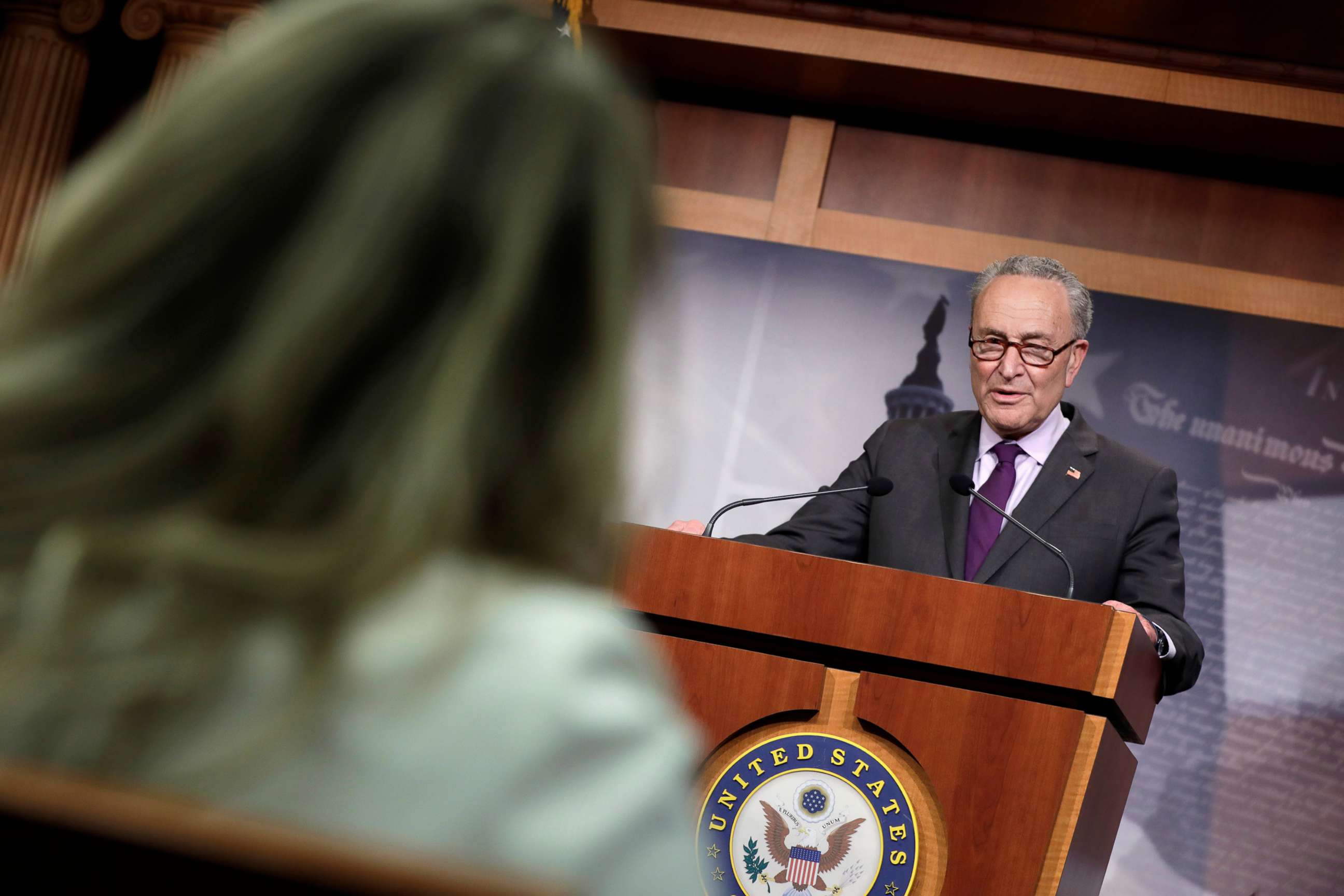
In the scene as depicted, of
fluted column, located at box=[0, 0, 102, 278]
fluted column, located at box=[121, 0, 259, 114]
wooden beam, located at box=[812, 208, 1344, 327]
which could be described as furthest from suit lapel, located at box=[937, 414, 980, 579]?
fluted column, located at box=[0, 0, 102, 278]

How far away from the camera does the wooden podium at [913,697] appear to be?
1.91 metres

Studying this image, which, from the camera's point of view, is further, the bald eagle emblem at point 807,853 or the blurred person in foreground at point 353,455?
the bald eagle emblem at point 807,853

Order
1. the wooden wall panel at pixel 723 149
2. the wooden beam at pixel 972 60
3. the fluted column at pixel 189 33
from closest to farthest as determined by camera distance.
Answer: the wooden beam at pixel 972 60
the fluted column at pixel 189 33
the wooden wall panel at pixel 723 149

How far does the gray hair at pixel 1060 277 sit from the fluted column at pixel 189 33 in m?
3.10

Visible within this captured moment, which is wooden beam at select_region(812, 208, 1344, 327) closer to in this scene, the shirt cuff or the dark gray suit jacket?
the dark gray suit jacket

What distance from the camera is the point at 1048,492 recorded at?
293 cm

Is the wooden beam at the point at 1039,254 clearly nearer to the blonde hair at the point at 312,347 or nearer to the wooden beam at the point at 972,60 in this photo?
the wooden beam at the point at 972,60

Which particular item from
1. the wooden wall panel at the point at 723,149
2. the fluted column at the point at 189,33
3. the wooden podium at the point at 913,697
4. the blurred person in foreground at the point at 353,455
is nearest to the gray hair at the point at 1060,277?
the wooden podium at the point at 913,697

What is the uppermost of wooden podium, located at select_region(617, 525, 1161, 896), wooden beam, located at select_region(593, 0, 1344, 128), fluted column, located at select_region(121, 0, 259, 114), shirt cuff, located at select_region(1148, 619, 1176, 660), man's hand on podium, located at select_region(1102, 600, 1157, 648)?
wooden beam, located at select_region(593, 0, 1344, 128)

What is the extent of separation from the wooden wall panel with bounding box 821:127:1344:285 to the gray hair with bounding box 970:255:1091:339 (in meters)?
1.66

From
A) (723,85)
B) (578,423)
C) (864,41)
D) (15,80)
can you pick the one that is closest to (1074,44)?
(864,41)

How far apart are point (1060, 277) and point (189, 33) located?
11.4ft

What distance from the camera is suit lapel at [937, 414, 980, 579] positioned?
113 inches

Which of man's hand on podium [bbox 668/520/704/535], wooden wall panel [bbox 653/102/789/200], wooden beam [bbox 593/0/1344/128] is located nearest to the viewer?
man's hand on podium [bbox 668/520/704/535]
